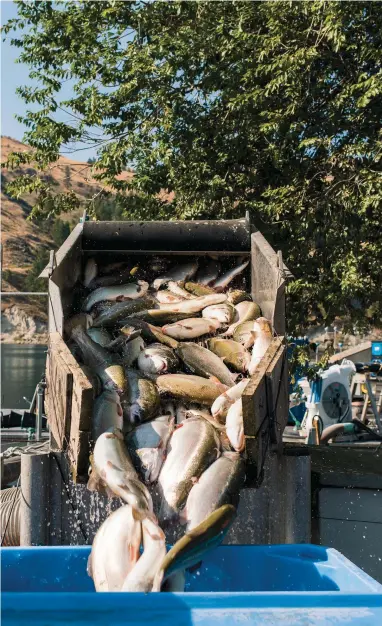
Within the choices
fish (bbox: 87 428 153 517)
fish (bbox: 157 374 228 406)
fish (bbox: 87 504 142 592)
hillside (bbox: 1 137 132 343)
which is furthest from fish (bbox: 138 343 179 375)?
hillside (bbox: 1 137 132 343)

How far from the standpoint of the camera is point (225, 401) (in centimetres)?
430

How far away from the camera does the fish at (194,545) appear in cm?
246

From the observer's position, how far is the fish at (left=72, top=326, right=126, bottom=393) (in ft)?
14.7

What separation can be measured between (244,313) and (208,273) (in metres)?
0.89

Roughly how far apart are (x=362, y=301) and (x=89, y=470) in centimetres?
692

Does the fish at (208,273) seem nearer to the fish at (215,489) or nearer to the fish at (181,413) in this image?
the fish at (181,413)

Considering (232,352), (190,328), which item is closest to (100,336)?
(190,328)

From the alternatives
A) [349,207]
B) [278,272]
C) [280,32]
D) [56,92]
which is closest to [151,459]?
[278,272]

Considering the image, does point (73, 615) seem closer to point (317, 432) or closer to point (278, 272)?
point (278, 272)

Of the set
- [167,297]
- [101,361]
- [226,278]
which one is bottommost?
[101,361]

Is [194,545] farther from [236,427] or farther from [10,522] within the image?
[10,522]

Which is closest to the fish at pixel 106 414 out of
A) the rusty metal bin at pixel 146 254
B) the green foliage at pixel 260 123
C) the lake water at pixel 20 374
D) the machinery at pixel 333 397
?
the rusty metal bin at pixel 146 254

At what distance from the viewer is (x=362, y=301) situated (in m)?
10.3

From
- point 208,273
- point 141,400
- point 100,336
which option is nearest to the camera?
point 141,400
